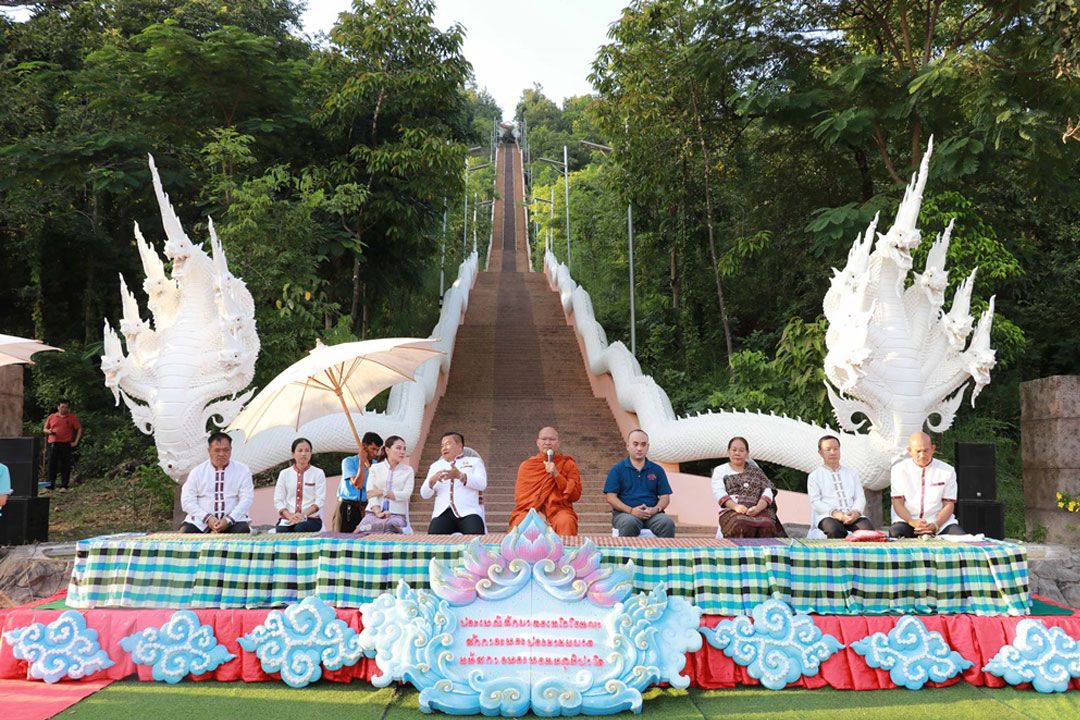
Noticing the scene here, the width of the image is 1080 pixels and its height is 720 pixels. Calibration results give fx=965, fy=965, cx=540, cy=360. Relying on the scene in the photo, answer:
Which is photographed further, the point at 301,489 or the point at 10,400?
the point at 10,400

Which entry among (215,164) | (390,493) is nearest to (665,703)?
(390,493)

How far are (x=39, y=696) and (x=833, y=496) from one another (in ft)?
15.5

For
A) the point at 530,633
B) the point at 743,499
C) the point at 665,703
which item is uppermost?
the point at 743,499

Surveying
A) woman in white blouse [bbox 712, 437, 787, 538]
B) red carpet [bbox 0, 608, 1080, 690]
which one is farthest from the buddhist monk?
red carpet [bbox 0, 608, 1080, 690]

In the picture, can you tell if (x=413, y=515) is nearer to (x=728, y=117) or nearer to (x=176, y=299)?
(x=176, y=299)

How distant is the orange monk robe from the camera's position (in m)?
6.37

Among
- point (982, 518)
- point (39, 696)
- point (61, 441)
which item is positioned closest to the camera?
point (39, 696)

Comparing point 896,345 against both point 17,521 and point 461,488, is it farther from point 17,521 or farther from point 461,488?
point 17,521

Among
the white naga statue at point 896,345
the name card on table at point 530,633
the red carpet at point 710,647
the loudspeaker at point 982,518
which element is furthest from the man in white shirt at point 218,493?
the loudspeaker at point 982,518

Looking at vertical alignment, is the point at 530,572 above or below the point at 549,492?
below

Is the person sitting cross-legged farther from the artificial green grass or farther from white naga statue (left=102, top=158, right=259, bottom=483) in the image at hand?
the artificial green grass

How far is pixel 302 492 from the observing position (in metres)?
6.75

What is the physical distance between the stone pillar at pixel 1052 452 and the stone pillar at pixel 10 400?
9.69 meters

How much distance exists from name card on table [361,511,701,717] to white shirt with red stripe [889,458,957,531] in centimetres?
211
